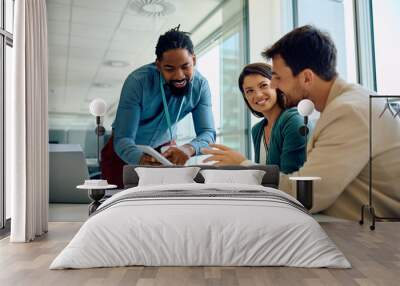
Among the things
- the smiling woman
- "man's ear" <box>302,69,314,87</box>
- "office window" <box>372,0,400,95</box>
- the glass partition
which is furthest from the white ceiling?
"office window" <box>372,0,400,95</box>

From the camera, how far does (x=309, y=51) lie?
5.82m

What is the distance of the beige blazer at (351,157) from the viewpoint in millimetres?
5402

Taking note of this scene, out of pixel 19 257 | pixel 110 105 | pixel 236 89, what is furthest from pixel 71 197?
pixel 236 89

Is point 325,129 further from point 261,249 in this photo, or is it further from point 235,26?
point 261,249

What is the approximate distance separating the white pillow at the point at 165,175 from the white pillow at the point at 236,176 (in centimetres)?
23

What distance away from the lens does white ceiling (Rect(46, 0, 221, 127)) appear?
5.86m

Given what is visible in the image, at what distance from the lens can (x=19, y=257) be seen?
376cm

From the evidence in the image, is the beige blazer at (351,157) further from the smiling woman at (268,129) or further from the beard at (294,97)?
the beard at (294,97)

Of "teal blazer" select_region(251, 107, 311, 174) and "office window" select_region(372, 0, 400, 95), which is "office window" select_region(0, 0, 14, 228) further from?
"office window" select_region(372, 0, 400, 95)

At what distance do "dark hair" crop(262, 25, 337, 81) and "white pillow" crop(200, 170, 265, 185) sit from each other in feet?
4.67

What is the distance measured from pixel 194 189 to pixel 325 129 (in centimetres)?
224

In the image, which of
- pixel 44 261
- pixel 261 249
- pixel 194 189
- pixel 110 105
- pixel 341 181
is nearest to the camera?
pixel 261 249

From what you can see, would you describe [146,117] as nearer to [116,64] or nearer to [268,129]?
[116,64]

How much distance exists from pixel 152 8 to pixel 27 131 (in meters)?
2.42
